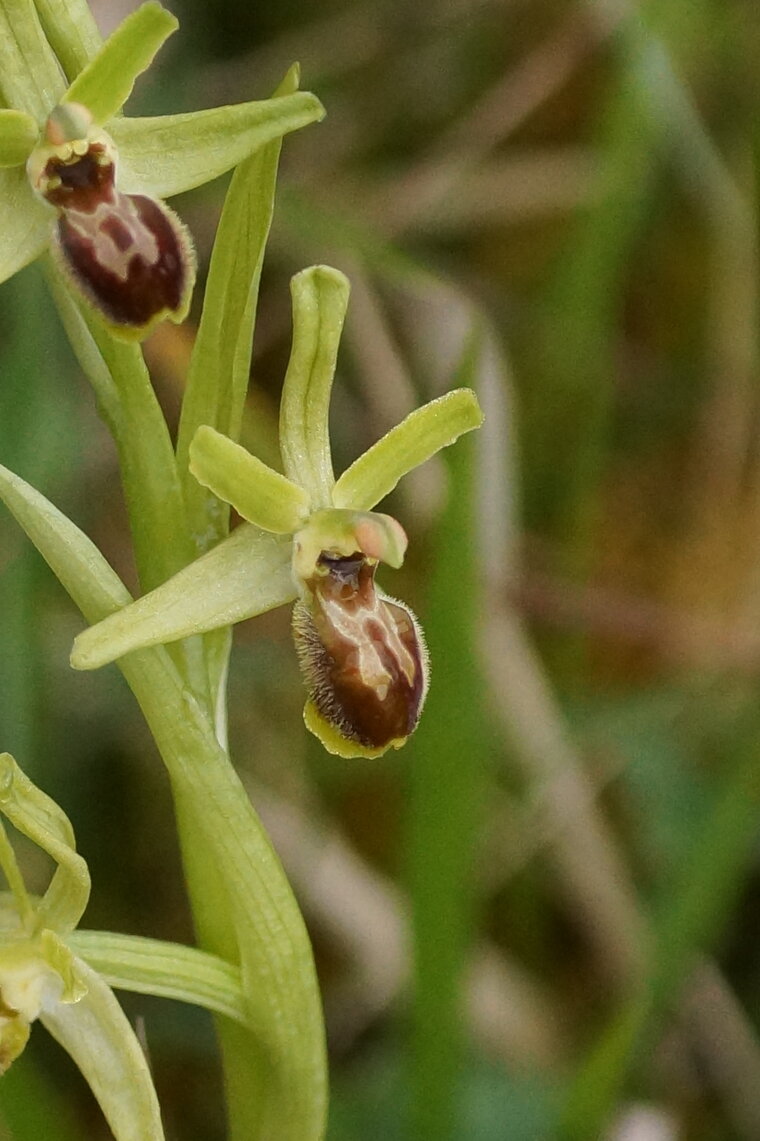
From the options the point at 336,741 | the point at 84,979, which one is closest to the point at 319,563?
the point at 336,741

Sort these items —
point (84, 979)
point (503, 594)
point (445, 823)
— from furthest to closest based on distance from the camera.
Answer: point (503, 594) → point (445, 823) → point (84, 979)

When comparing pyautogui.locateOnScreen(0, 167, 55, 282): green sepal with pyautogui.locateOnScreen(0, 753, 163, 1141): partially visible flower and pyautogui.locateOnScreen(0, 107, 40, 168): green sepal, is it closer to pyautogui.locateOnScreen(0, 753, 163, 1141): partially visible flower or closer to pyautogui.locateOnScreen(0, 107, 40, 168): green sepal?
pyautogui.locateOnScreen(0, 107, 40, 168): green sepal

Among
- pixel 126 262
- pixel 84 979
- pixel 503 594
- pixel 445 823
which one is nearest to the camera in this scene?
pixel 126 262

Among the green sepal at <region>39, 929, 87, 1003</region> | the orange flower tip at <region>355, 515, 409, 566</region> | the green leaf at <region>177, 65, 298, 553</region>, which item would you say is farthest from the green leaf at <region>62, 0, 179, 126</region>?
the green sepal at <region>39, 929, 87, 1003</region>

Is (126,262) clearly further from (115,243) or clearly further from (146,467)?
(146,467)

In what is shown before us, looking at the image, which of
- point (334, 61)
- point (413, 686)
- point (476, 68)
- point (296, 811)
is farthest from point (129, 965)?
point (476, 68)

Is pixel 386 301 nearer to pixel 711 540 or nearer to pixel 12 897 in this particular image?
pixel 711 540

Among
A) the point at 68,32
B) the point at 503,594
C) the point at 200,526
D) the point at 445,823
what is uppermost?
the point at 503,594
